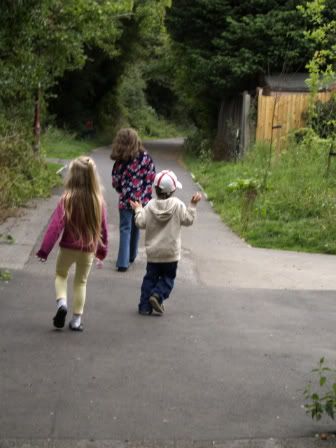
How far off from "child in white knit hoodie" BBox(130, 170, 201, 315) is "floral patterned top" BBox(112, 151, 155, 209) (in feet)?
6.63

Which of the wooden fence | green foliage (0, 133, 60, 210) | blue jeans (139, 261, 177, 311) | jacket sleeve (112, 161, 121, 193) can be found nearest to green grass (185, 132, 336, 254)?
the wooden fence

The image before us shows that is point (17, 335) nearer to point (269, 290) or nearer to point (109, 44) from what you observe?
point (269, 290)

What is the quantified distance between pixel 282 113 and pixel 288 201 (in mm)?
9364

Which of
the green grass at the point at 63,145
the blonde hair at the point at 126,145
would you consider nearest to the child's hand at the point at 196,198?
the blonde hair at the point at 126,145

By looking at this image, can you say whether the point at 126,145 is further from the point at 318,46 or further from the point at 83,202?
the point at 318,46

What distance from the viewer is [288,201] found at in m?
15.3

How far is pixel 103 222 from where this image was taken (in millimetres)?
7512

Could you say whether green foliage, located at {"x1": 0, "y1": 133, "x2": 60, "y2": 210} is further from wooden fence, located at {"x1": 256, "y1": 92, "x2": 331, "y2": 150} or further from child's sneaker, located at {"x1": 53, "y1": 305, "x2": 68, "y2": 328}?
wooden fence, located at {"x1": 256, "y1": 92, "x2": 331, "y2": 150}

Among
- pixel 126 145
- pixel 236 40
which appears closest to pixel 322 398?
pixel 126 145

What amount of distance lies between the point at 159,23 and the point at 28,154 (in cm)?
2274

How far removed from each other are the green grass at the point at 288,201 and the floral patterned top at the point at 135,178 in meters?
Result: 3.81

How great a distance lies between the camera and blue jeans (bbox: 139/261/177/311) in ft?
26.6

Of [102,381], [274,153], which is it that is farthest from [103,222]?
[274,153]

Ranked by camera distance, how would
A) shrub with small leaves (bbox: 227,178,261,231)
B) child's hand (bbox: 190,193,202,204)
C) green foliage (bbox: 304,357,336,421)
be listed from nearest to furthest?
green foliage (bbox: 304,357,336,421) → child's hand (bbox: 190,193,202,204) → shrub with small leaves (bbox: 227,178,261,231)
